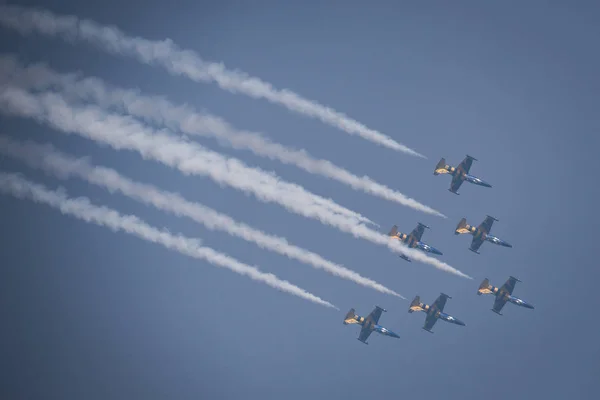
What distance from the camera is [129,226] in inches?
2399

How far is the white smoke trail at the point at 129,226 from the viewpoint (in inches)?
2256

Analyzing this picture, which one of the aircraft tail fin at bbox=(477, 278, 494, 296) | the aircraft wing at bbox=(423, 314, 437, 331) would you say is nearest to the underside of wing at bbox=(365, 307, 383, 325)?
the aircraft wing at bbox=(423, 314, 437, 331)

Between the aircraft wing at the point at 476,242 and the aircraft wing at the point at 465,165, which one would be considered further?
the aircraft wing at the point at 476,242

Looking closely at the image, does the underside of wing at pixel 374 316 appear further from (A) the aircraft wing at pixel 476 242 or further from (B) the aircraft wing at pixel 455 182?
(B) the aircraft wing at pixel 455 182

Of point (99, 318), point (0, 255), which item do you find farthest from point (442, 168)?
point (0, 255)

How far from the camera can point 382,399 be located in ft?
318

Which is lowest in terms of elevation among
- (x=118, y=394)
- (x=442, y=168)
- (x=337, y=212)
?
(x=118, y=394)

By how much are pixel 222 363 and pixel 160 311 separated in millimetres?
11365

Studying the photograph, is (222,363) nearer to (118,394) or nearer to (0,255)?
(118,394)

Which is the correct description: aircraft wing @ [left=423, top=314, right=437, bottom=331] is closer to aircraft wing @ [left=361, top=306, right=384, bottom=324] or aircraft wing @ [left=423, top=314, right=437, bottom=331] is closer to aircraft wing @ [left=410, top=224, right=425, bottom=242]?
aircraft wing @ [left=361, top=306, right=384, bottom=324]

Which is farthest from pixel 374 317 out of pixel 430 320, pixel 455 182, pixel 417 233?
pixel 455 182

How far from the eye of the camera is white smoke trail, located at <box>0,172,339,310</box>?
57.3 meters

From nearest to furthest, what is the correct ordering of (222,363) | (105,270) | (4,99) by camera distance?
(4,99)
(222,363)
(105,270)

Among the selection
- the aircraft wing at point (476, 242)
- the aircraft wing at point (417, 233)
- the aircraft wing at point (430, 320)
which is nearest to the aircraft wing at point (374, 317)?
the aircraft wing at point (430, 320)
